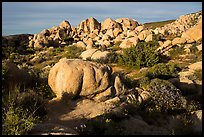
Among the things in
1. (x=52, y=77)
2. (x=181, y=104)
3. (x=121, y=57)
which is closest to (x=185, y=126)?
(x=181, y=104)

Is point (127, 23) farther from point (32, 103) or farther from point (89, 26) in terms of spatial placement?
point (32, 103)

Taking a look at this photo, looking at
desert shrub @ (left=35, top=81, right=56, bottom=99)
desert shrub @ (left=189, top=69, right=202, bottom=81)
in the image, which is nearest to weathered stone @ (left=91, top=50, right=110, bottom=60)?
desert shrub @ (left=189, top=69, right=202, bottom=81)

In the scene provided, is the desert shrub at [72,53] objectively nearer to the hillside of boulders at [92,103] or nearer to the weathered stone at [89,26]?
the hillside of boulders at [92,103]

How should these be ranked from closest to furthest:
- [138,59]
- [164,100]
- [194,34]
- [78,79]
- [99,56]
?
[78,79], [164,100], [138,59], [99,56], [194,34]

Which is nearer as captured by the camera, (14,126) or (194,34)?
(14,126)

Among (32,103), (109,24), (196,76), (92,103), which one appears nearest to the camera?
(32,103)

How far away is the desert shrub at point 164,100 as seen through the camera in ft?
30.9

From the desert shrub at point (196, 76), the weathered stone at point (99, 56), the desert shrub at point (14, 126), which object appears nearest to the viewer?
the desert shrub at point (14, 126)

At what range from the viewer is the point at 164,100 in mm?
9648

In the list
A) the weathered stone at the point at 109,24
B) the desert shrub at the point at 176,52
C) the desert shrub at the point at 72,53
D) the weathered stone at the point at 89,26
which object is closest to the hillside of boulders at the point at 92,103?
the desert shrub at the point at 176,52

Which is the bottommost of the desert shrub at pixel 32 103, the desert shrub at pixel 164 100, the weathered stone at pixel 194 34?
the desert shrub at pixel 164 100

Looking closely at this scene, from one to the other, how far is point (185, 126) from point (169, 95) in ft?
5.39

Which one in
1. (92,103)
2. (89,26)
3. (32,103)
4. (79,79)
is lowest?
(92,103)

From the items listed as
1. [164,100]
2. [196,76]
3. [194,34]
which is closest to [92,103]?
[164,100]
